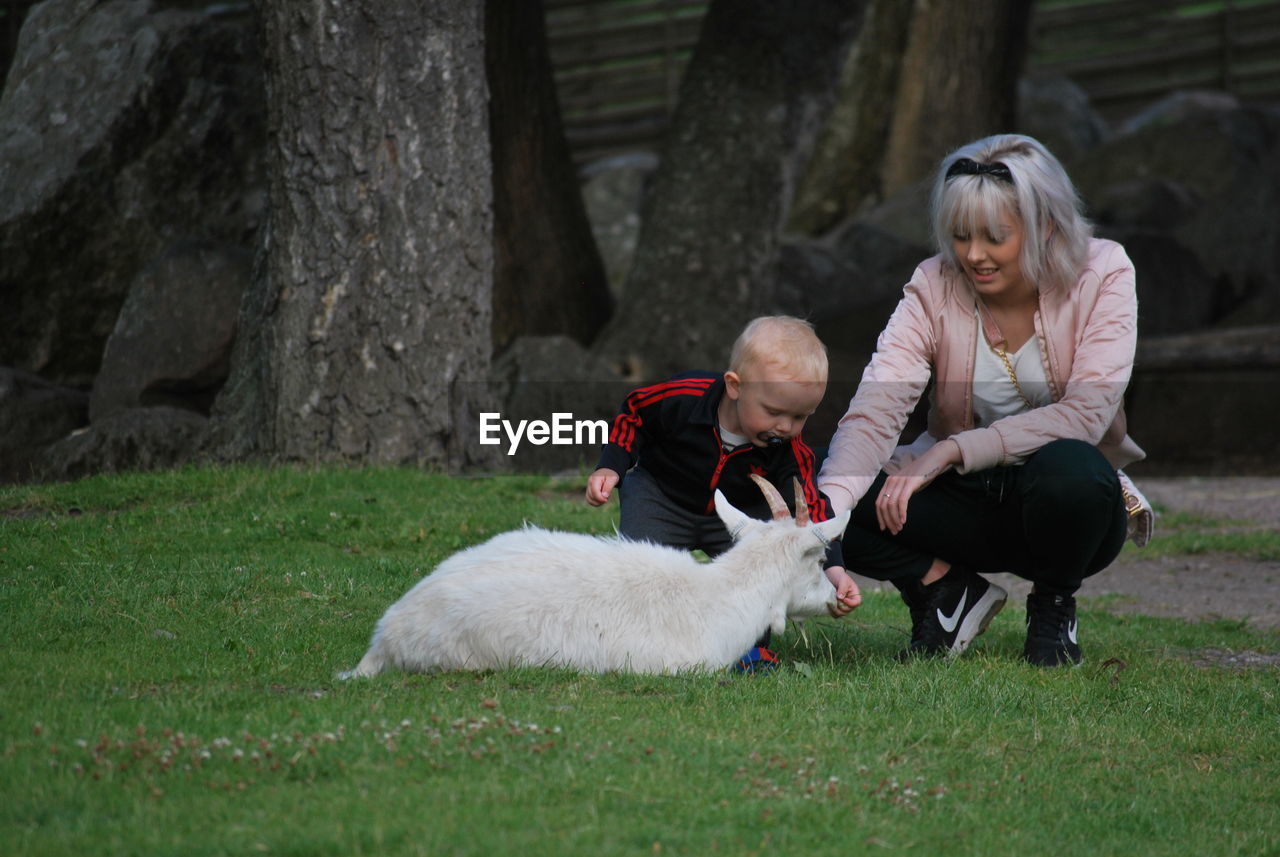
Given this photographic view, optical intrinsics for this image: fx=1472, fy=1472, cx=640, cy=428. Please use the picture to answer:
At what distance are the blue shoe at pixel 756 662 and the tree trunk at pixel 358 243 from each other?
12.7 feet

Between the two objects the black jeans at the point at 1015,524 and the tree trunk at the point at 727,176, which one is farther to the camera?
the tree trunk at the point at 727,176

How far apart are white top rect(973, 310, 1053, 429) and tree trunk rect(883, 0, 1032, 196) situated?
11360 mm

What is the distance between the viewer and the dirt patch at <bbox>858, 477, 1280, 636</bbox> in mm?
7234

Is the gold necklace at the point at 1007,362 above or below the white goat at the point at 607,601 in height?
above

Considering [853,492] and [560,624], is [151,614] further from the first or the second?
[853,492]

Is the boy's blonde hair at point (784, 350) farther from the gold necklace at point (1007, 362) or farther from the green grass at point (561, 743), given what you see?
the green grass at point (561, 743)

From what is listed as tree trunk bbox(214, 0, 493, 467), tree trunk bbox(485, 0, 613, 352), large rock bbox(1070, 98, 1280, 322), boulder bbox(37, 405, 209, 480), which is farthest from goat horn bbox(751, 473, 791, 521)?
large rock bbox(1070, 98, 1280, 322)

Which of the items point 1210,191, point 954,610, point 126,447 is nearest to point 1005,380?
point 954,610

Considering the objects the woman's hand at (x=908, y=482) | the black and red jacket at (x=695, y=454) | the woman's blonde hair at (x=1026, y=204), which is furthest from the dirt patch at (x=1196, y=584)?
the black and red jacket at (x=695, y=454)

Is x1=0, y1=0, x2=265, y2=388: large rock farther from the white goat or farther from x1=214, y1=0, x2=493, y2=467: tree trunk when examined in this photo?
the white goat

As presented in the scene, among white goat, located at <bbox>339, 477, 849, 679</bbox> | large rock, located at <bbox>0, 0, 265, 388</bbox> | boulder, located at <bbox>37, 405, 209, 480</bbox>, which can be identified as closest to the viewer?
white goat, located at <bbox>339, 477, 849, 679</bbox>

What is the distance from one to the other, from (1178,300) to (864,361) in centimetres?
387

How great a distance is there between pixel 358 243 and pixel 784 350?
413 cm

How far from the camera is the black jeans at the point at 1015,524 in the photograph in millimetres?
5125
